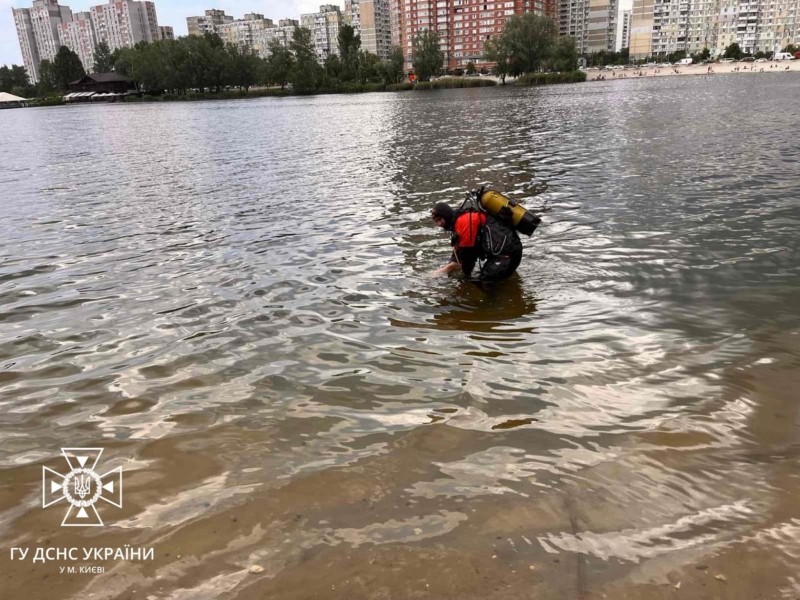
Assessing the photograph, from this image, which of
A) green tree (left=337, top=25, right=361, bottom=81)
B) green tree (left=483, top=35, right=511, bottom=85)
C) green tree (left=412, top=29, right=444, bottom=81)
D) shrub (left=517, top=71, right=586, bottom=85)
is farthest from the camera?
green tree (left=337, top=25, right=361, bottom=81)

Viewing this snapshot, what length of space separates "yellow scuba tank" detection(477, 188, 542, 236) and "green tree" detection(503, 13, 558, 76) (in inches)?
4751

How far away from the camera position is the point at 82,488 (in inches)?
180

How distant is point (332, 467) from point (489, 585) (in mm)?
1757

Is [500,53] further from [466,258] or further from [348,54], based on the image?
[466,258]

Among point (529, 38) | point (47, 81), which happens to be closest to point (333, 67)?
point (529, 38)

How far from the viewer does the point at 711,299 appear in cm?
817

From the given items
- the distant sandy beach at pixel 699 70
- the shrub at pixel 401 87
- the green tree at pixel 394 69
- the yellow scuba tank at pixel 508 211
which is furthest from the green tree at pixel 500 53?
the yellow scuba tank at pixel 508 211

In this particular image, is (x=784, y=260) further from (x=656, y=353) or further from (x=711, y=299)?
(x=656, y=353)

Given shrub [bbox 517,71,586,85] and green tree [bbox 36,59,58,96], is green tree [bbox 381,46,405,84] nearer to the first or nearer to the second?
shrub [bbox 517,71,586,85]

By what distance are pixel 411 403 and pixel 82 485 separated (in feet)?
9.68

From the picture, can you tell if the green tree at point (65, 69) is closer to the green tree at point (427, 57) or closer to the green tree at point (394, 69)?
the green tree at point (394, 69)

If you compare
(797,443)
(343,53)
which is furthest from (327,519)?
(343,53)

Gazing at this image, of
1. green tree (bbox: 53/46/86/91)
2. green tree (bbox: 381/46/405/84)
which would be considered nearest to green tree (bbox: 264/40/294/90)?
green tree (bbox: 381/46/405/84)

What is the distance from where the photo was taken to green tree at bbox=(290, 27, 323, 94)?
145m
